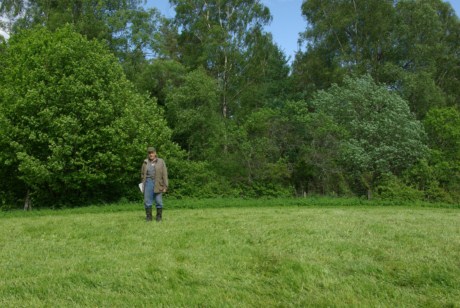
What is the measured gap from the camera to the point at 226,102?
3469cm

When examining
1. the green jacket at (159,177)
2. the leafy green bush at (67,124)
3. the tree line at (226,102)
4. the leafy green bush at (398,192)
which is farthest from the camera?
the leafy green bush at (398,192)

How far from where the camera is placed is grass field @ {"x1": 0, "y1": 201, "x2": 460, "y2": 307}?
4.21 meters

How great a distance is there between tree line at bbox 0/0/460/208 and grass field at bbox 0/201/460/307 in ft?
39.5

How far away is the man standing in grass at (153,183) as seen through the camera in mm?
10586

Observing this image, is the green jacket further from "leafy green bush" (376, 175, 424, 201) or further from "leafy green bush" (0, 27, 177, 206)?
"leafy green bush" (376, 175, 424, 201)

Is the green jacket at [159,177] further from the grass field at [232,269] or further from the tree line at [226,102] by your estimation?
the tree line at [226,102]

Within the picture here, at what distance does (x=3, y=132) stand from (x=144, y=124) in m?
6.44

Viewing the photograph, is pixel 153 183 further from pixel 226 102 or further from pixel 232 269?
pixel 226 102

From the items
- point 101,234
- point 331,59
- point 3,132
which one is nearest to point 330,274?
point 101,234

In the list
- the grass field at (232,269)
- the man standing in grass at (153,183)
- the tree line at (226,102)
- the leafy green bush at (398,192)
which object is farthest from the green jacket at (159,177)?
the leafy green bush at (398,192)

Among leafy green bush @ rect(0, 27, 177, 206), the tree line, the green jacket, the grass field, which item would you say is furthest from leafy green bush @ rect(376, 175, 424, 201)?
the green jacket

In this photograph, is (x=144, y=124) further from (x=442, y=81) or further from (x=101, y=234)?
(x=442, y=81)

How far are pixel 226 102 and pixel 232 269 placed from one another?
29938mm

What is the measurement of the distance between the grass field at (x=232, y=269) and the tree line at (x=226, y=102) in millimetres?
12048
